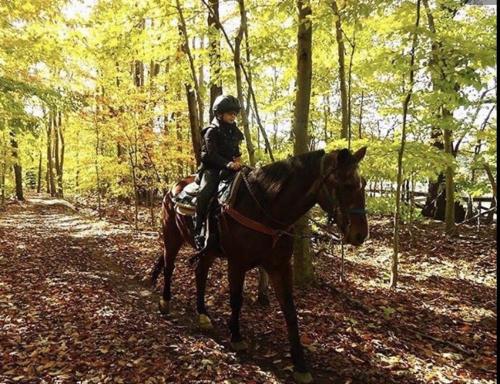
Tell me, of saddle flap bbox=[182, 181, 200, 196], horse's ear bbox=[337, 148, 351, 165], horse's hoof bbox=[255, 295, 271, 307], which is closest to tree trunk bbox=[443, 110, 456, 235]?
horse's hoof bbox=[255, 295, 271, 307]

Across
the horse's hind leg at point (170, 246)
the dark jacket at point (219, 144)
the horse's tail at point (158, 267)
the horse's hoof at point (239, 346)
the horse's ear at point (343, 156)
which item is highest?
the dark jacket at point (219, 144)

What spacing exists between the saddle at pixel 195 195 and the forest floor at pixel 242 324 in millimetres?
1756

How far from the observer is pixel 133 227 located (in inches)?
760

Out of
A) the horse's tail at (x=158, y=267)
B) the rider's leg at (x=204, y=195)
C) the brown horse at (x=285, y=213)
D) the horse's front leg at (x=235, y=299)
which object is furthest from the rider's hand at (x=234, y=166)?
the horse's tail at (x=158, y=267)

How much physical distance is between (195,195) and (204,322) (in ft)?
6.76

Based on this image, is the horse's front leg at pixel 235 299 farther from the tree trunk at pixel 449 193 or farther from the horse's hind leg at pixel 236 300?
the tree trunk at pixel 449 193

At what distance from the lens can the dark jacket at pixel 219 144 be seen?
6.16 meters

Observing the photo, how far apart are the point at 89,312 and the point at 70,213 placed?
70.6 ft

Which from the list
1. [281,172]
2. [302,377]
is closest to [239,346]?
[302,377]

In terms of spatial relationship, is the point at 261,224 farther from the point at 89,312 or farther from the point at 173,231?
the point at 89,312

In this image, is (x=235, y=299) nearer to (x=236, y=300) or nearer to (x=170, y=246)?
(x=236, y=300)

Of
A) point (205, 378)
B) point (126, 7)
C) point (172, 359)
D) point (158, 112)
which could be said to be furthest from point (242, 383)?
point (158, 112)

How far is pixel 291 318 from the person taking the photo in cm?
529

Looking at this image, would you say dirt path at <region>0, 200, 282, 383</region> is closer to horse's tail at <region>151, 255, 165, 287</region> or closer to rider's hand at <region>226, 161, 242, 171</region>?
horse's tail at <region>151, 255, 165, 287</region>
